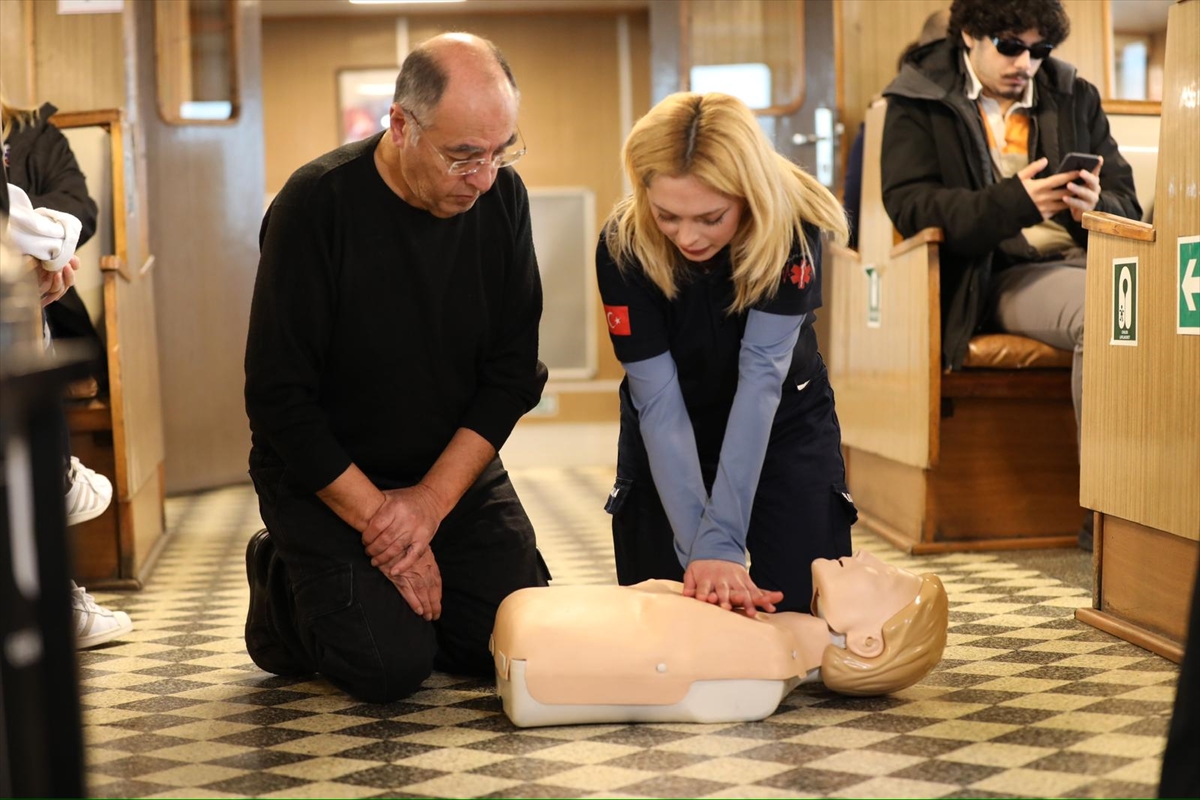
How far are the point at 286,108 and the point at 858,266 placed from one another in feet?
15.1

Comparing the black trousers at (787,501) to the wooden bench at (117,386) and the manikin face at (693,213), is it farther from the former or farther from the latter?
the wooden bench at (117,386)

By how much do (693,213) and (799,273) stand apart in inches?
9.1

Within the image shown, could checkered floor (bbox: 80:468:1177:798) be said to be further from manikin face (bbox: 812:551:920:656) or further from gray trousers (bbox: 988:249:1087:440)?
gray trousers (bbox: 988:249:1087:440)

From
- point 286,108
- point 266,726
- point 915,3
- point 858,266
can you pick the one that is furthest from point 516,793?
point 286,108

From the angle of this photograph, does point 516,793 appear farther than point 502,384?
No

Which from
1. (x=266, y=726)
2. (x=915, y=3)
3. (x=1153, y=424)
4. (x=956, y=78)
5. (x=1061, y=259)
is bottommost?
(x=266, y=726)

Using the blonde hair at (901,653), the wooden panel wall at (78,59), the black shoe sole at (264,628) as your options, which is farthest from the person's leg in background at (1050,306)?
the wooden panel wall at (78,59)

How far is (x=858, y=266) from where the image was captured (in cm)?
414

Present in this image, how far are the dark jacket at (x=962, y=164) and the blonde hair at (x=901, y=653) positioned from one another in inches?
63.3

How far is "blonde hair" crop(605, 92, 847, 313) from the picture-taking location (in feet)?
6.59

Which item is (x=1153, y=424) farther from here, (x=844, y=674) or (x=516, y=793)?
(x=516, y=793)

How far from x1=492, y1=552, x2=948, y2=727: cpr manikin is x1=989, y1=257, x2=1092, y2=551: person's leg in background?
1.47 meters

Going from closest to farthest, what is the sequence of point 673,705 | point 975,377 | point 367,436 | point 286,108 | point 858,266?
point 673,705
point 367,436
point 975,377
point 858,266
point 286,108

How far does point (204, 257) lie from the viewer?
5449 millimetres
